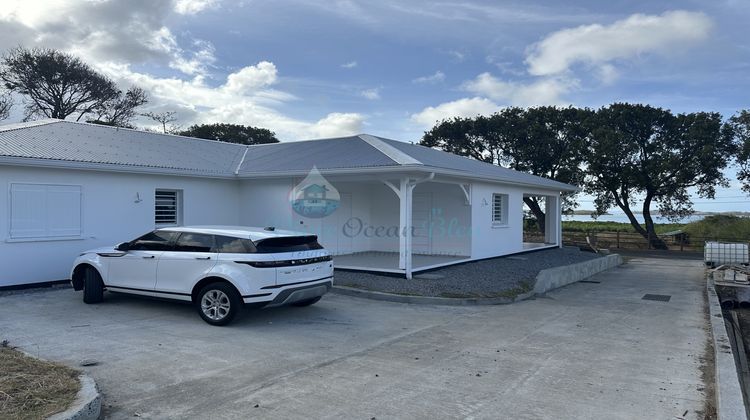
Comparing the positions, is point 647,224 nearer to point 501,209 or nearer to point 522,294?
point 501,209

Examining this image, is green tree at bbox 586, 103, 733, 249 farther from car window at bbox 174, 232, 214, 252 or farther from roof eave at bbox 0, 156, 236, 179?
car window at bbox 174, 232, 214, 252

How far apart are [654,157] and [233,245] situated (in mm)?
27378

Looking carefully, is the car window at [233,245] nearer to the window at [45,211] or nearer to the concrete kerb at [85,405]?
the concrete kerb at [85,405]

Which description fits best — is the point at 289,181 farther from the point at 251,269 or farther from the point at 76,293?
the point at 251,269

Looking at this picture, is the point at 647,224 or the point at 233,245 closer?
the point at 233,245

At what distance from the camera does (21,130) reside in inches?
468

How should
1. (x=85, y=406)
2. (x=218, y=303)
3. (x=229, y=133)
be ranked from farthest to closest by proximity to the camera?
(x=229, y=133), (x=218, y=303), (x=85, y=406)

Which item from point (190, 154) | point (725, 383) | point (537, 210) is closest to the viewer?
point (725, 383)

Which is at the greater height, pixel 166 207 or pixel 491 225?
pixel 166 207

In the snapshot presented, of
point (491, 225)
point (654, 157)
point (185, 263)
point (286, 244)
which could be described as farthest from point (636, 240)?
point (185, 263)

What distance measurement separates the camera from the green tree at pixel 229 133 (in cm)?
3678

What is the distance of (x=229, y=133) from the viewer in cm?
3706

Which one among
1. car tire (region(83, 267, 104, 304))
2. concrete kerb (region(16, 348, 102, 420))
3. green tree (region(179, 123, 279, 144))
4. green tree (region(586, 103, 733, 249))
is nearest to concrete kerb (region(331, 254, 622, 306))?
car tire (region(83, 267, 104, 304))

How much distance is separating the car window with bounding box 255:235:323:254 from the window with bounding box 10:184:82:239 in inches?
234
